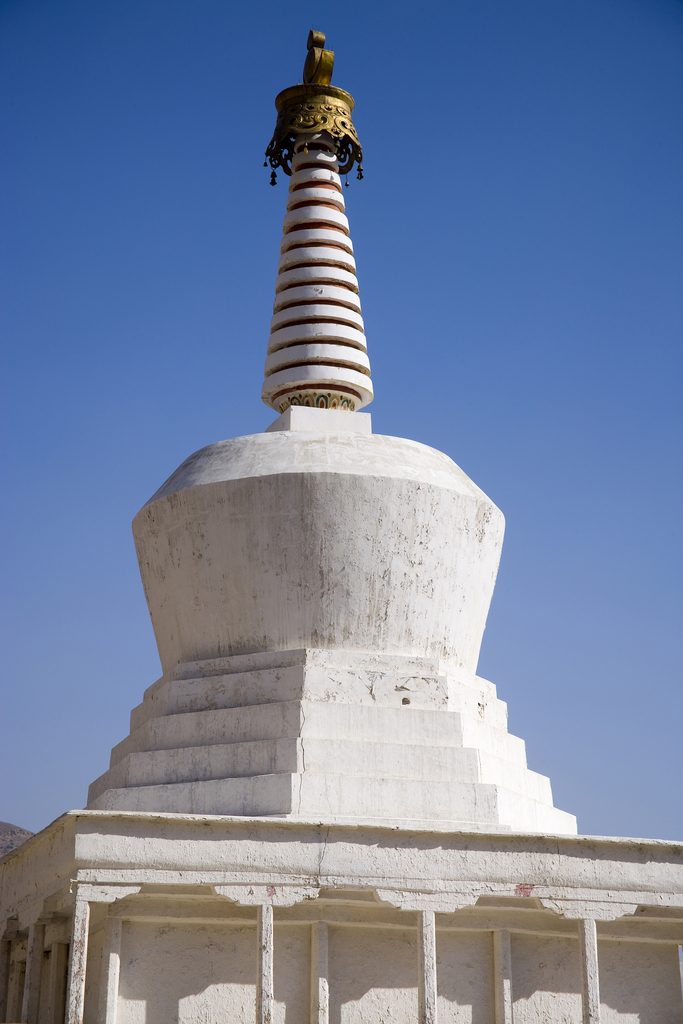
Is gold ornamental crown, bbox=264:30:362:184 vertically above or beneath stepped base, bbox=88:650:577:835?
above

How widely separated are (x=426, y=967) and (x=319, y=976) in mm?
942

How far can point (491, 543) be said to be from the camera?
13.1 m

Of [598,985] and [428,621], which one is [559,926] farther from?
[428,621]

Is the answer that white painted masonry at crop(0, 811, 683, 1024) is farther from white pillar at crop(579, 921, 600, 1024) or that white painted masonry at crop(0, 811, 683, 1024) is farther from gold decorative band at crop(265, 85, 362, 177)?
gold decorative band at crop(265, 85, 362, 177)

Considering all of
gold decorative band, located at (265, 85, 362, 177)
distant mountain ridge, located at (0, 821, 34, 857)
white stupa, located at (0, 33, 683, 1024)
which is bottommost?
white stupa, located at (0, 33, 683, 1024)

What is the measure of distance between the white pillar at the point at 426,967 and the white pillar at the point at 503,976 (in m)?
0.86

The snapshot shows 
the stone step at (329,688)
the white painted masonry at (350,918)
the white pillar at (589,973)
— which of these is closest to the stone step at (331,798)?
the white painted masonry at (350,918)

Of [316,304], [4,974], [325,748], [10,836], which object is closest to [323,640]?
[325,748]

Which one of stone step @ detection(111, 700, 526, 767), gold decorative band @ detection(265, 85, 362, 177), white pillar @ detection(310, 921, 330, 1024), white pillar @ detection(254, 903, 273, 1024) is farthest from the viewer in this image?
gold decorative band @ detection(265, 85, 362, 177)

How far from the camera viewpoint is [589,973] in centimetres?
992

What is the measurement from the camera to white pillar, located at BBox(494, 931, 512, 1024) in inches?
404

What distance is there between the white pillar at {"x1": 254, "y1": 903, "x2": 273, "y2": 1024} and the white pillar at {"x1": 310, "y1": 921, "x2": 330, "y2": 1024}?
659 millimetres

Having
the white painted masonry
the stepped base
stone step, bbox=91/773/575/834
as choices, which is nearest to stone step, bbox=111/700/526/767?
the stepped base

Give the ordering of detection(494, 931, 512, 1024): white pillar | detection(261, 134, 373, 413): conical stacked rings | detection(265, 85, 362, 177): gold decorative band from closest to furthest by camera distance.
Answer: detection(494, 931, 512, 1024): white pillar
detection(261, 134, 373, 413): conical stacked rings
detection(265, 85, 362, 177): gold decorative band
